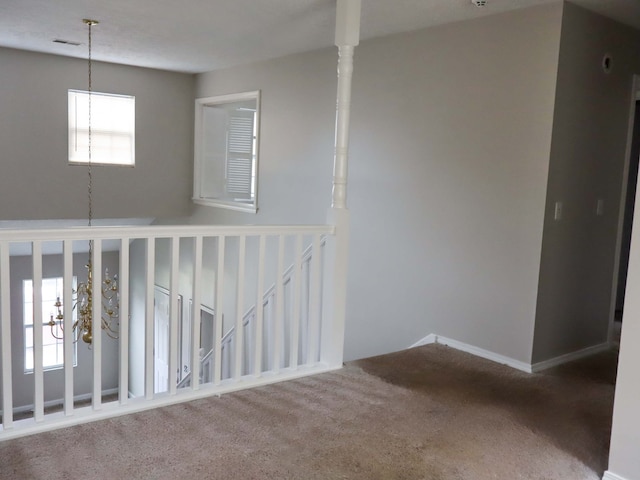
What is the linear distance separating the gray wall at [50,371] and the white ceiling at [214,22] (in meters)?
3.16

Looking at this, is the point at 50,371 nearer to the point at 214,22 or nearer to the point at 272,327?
the point at 272,327

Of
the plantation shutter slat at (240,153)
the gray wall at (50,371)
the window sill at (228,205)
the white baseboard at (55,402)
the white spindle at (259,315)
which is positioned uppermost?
the plantation shutter slat at (240,153)

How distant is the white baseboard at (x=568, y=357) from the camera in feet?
11.8

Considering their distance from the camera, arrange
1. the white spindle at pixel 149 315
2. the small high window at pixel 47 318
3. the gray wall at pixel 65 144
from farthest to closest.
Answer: the small high window at pixel 47 318 < the gray wall at pixel 65 144 < the white spindle at pixel 149 315

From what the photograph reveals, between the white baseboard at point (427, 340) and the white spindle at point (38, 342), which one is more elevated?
the white spindle at point (38, 342)

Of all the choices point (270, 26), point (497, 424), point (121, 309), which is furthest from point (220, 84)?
point (497, 424)

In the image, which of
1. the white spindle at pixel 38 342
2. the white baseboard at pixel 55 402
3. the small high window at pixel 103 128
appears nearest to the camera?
the white spindle at pixel 38 342

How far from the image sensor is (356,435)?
8.50 feet

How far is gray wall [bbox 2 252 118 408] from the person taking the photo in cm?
749

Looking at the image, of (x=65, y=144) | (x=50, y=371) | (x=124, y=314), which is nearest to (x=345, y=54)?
(x=124, y=314)

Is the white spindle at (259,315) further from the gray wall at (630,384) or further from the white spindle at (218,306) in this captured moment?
the gray wall at (630,384)

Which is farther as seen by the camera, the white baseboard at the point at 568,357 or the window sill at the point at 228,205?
the window sill at the point at 228,205

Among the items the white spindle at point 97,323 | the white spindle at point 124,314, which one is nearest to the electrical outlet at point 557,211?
the white spindle at point 124,314

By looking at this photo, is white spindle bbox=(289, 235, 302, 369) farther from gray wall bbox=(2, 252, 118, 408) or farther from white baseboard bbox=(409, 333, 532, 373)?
gray wall bbox=(2, 252, 118, 408)
